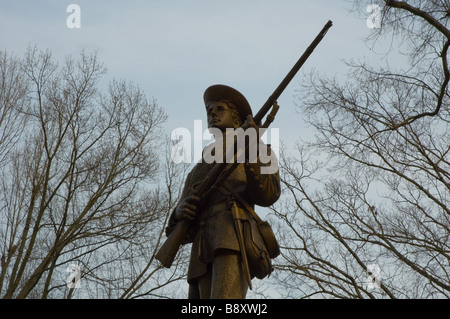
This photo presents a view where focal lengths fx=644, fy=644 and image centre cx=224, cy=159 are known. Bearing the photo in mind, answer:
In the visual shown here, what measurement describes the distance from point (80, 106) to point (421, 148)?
7555mm

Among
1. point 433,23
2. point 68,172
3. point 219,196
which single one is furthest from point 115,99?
point 219,196

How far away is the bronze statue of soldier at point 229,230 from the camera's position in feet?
19.5

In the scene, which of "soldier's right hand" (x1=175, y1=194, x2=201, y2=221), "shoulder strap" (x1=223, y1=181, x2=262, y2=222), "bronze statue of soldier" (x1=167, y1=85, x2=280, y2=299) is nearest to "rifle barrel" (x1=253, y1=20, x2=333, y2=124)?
"bronze statue of soldier" (x1=167, y1=85, x2=280, y2=299)

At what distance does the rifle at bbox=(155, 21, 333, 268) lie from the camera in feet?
20.6

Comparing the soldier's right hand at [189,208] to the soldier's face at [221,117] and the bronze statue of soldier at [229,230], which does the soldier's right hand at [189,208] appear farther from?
the soldier's face at [221,117]

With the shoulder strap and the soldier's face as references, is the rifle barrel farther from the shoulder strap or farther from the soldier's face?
the shoulder strap

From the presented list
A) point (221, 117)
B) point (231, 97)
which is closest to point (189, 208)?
point (221, 117)

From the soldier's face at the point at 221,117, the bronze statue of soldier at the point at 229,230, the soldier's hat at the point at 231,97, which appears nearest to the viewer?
the bronze statue of soldier at the point at 229,230

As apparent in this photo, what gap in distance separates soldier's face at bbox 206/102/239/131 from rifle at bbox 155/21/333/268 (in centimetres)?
49

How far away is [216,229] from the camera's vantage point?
6.17 m

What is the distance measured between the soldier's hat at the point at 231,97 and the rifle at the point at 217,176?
593 millimetres

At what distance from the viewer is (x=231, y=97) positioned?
7.08m

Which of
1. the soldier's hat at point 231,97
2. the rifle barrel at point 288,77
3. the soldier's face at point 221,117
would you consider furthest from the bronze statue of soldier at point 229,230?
the soldier's hat at point 231,97
